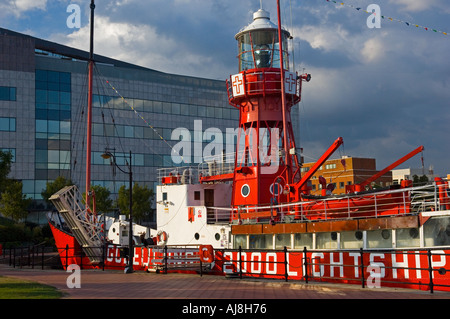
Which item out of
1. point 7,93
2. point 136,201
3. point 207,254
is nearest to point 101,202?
point 136,201

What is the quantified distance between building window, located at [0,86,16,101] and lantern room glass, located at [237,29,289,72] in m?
42.9

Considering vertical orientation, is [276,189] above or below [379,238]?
above

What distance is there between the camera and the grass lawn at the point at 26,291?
1418 centimetres

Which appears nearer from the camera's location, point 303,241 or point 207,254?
point 207,254

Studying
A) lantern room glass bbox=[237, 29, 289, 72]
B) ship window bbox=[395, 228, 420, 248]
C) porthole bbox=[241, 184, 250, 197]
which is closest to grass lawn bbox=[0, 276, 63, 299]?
ship window bbox=[395, 228, 420, 248]

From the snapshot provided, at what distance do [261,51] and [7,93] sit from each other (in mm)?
44286

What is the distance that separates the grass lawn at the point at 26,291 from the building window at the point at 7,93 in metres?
51.2

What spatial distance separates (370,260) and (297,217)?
213 inches

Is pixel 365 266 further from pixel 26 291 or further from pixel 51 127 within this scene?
pixel 51 127

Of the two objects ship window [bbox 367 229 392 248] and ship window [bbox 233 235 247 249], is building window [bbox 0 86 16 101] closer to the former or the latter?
ship window [bbox 233 235 247 249]

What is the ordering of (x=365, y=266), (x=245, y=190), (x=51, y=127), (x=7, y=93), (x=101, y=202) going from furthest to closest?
1. (x=51, y=127)
2. (x=7, y=93)
3. (x=101, y=202)
4. (x=245, y=190)
5. (x=365, y=266)

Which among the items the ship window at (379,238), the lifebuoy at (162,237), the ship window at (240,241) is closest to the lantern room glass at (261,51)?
the ship window at (240,241)

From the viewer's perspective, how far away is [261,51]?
30312 millimetres
